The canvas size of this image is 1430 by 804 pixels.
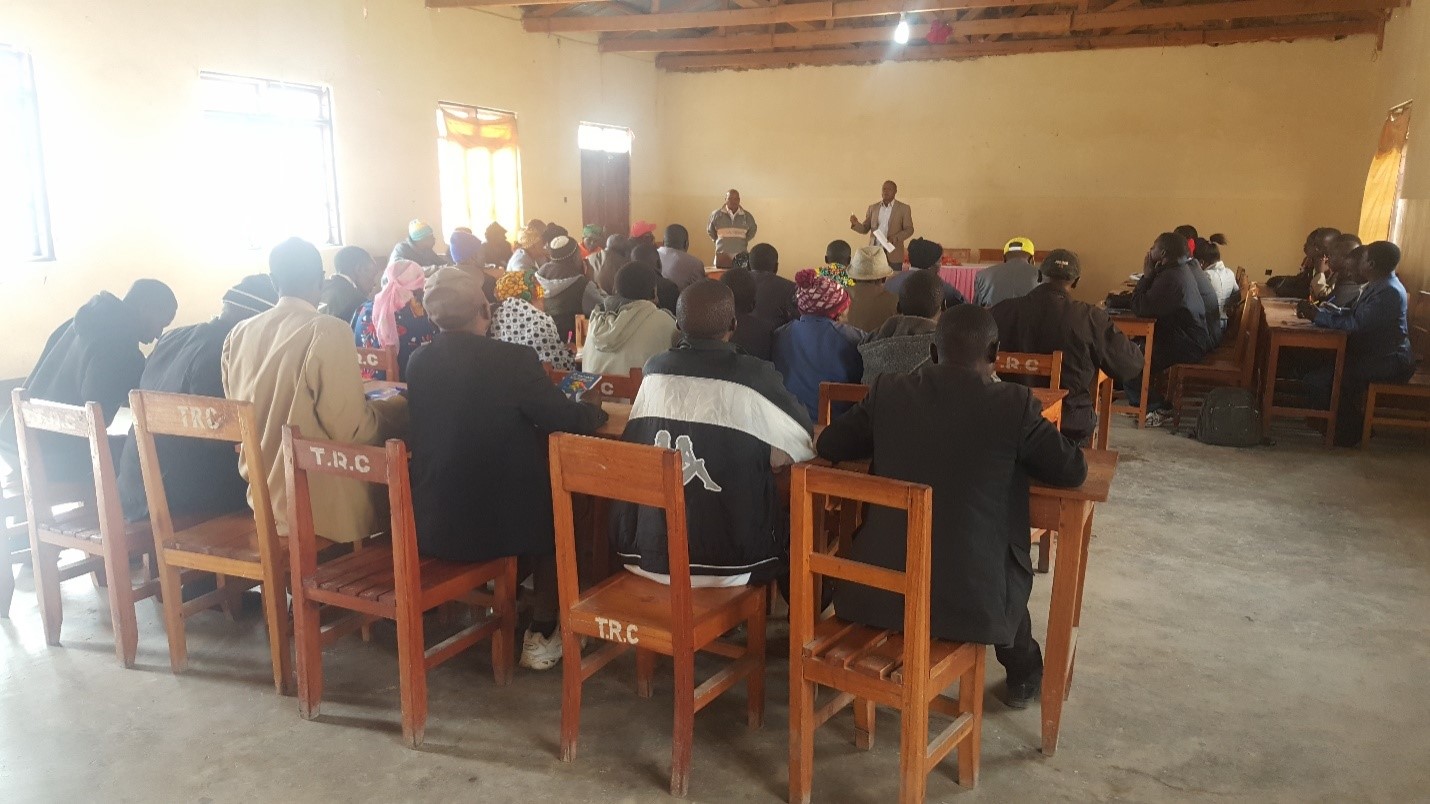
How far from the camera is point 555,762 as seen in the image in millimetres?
2453

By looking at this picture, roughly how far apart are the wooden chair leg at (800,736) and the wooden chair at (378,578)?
981mm

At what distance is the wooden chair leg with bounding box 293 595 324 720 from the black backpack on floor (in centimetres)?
500


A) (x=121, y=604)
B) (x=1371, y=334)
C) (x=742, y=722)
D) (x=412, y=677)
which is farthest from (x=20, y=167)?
(x=1371, y=334)

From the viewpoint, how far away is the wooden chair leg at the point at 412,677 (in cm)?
246

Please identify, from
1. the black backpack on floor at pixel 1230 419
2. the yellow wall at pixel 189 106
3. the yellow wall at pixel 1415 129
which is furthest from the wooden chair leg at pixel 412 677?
the yellow wall at pixel 1415 129

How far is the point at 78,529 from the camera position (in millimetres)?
3014

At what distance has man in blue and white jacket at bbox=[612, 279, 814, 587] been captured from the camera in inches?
95.9

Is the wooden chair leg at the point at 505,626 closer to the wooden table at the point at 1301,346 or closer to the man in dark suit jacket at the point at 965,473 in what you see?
the man in dark suit jacket at the point at 965,473

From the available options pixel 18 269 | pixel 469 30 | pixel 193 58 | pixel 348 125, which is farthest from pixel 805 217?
pixel 18 269

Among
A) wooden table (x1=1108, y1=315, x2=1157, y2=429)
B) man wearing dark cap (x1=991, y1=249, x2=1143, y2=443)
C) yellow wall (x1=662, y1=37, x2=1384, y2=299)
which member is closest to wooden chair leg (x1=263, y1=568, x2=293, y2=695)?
man wearing dark cap (x1=991, y1=249, x2=1143, y2=443)

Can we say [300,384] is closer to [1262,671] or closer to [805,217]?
[1262,671]

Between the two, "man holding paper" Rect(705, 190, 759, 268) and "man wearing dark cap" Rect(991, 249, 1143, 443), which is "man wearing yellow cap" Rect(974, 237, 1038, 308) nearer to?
"man wearing dark cap" Rect(991, 249, 1143, 443)

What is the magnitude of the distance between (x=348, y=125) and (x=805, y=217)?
242 inches

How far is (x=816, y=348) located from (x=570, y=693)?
5.68ft
